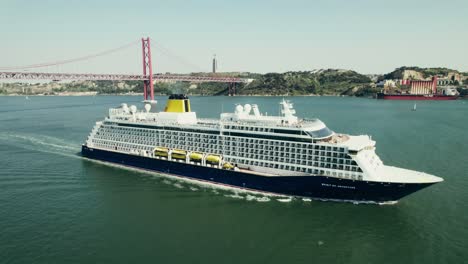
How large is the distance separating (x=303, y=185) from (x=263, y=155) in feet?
13.3

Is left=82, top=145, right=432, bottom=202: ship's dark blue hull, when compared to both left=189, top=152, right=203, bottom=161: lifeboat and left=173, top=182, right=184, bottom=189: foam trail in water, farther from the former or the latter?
left=173, top=182, right=184, bottom=189: foam trail in water

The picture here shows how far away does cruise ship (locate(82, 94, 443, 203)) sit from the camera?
73.8 ft

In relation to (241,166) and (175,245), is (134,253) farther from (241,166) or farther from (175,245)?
(241,166)

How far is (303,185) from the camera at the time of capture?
2369cm

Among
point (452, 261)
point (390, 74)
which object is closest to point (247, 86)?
point (390, 74)

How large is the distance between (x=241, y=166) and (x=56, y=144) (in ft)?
99.4

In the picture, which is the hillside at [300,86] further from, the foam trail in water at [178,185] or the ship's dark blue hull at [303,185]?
the foam trail in water at [178,185]

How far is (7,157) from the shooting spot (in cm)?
3697

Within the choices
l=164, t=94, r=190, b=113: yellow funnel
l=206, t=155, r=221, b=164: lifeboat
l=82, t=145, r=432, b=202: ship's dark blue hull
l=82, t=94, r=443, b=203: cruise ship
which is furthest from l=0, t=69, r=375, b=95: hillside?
l=206, t=155, r=221, b=164: lifeboat

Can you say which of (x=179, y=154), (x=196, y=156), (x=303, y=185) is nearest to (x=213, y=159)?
(x=196, y=156)

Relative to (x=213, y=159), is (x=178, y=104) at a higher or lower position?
higher

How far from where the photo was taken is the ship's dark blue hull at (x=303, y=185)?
2217 centimetres

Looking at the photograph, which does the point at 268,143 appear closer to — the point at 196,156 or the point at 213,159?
the point at 213,159

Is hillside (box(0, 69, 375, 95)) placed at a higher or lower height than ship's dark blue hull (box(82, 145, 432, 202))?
higher
